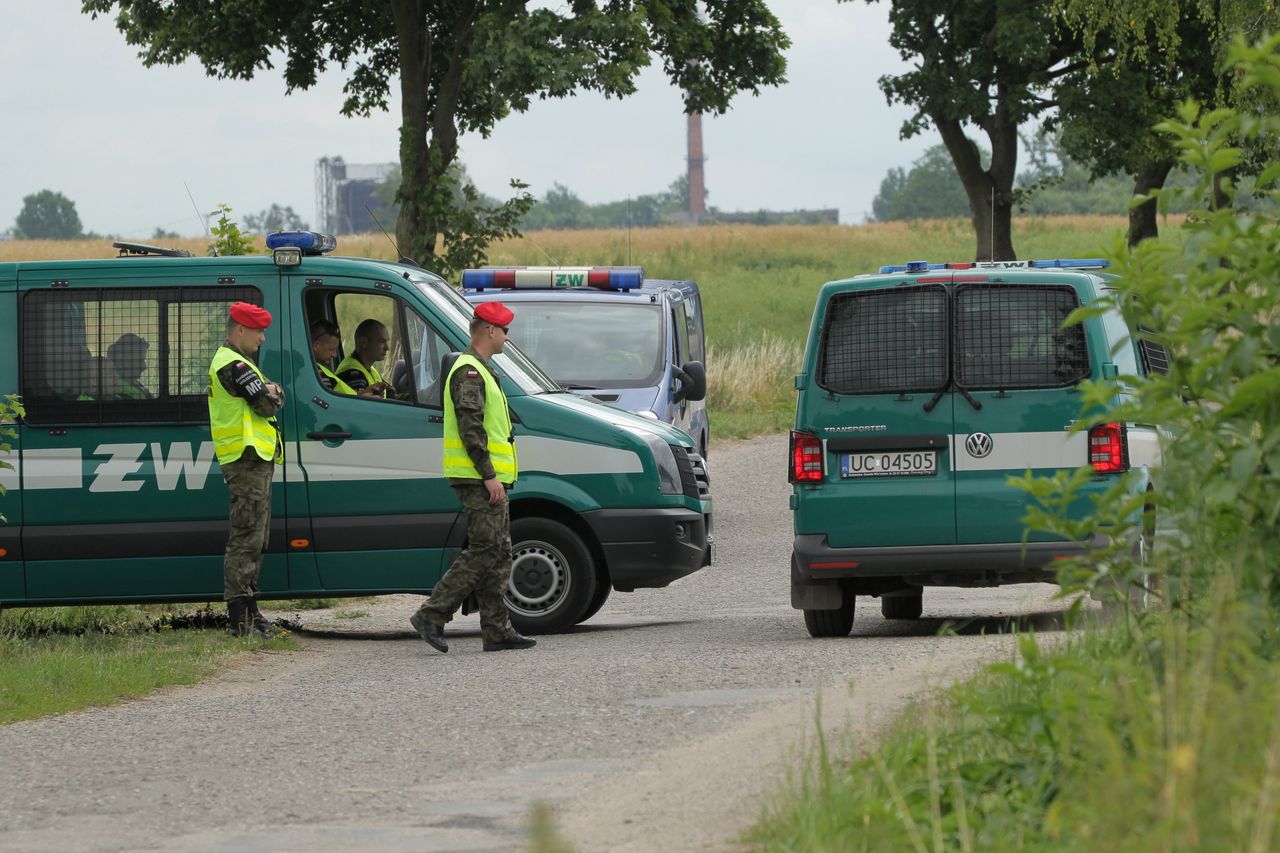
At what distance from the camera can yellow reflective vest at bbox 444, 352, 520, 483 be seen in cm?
1054

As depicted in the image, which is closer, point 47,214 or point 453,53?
point 453,53

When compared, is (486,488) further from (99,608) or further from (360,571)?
(99,608)

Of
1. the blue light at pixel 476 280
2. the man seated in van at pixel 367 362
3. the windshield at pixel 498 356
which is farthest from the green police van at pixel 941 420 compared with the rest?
the blue light at pixel 476 280

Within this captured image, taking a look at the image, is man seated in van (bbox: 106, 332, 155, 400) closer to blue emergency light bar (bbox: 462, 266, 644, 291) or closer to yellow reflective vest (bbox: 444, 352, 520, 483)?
yellow reflective vest (bbox: 444, 352, 520, 483)

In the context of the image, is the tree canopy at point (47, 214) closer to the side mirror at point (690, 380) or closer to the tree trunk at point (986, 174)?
the tree trunk at point (986, 174)

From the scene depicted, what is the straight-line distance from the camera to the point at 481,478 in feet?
34.5

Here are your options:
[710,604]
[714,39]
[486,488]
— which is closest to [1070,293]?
[486,488]

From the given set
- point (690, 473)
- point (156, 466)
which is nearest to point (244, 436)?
point (156, 466)

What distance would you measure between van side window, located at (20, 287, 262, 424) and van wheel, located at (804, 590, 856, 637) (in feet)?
12.1

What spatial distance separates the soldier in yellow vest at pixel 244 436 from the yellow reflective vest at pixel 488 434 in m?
1.01

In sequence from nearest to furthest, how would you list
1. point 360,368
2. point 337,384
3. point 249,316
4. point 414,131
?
1. point 249,316
2. point 337,384
3. point 360,368
4. point 414,131

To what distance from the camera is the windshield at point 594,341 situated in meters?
14.4

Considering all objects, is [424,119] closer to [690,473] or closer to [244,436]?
[690,473]

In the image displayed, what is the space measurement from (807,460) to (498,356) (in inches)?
91.6
